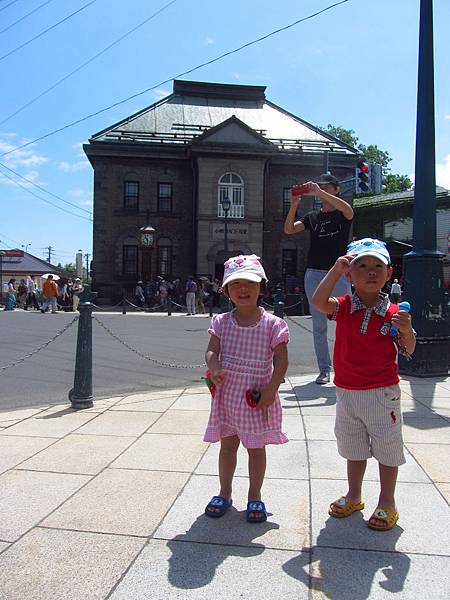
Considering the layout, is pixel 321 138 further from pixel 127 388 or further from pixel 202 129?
pixel 127 388

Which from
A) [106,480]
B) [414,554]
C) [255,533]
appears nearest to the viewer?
[414,554]

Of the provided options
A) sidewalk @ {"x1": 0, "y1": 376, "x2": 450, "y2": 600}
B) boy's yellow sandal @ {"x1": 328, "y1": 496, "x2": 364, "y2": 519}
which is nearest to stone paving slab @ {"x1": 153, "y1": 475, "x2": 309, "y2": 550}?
sidewalk @ {"x1": 0, "y1": 376, "x2": 450, "y2": 600}

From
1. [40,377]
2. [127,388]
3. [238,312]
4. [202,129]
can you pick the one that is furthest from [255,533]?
[202,129]

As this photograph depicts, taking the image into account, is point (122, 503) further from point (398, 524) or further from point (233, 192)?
point (233, 192)

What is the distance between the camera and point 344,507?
2936 mm

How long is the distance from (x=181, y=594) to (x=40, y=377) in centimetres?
586

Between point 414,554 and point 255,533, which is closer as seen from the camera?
point 414,554

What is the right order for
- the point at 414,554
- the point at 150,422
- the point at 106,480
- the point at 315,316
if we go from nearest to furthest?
the point at 414,554 < the point at 106,480 < the point at 150,422 < the point at 315,316

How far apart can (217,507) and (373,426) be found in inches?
37.2

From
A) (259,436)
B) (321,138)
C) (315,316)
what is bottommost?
(259,436)

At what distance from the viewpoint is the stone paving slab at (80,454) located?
375 centimetres

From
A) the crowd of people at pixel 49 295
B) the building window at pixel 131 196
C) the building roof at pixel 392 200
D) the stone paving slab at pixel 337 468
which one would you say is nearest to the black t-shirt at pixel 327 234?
the stone paving slab at pixel 337 468

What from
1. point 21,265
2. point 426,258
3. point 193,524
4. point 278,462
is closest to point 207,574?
point 193,524

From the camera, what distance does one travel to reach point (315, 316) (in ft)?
20.0
